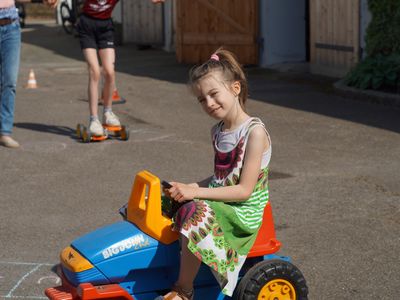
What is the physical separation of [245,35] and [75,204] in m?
10.1

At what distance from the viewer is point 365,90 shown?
501 inches

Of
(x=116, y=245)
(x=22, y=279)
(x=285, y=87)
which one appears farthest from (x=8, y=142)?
(x=285, y=87)

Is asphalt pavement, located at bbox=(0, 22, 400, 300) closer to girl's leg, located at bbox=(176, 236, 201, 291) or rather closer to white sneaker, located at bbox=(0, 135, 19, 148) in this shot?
white sneaker, located at bbox=(0, 135, 19, 148)

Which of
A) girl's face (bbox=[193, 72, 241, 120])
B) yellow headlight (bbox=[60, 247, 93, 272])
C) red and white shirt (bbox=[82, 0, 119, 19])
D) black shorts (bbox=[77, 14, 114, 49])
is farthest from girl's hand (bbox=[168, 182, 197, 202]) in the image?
red and white shirt (bbox=[82, 0, 119, 19])

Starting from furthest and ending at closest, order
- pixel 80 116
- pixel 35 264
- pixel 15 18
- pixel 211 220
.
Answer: pixel 80 116 → pixel 15 18 → pixel 35 264 → pixel 211 220

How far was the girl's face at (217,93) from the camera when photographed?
4504mm

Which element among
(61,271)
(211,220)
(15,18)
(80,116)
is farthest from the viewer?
(80,116)

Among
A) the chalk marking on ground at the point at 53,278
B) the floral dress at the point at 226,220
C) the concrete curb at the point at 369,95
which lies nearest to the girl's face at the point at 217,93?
the floral dress at the point at 226,220

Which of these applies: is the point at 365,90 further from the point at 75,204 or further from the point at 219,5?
the point at 75,204

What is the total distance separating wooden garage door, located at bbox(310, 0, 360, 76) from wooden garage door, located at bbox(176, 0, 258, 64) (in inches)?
58.8

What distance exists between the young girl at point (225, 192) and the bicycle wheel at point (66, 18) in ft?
75.6

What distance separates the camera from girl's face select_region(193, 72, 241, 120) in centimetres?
450

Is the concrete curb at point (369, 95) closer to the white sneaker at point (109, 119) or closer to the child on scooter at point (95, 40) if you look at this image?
the white sneaker at point (109, 119)

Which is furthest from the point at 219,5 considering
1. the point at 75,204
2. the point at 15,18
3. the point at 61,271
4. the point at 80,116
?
the point at 61,271
